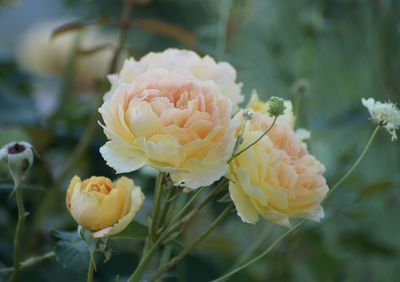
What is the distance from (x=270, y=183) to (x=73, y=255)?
10 cm

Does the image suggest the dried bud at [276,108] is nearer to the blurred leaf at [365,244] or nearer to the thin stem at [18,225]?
the thin stem at [18,225]

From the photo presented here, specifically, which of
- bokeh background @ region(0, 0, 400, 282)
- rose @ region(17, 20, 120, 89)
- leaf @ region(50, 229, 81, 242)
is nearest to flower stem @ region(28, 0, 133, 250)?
bokeh background @ region(0, 0, 400, 282)

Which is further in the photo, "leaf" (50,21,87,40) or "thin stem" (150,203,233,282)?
"leaf" (50,21,87,40)

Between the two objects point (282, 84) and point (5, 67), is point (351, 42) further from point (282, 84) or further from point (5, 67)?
point (5, 67)

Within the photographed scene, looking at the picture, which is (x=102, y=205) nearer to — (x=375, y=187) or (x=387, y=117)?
(x=387, y=117)

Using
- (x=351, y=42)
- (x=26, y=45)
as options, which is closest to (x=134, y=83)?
(x=351, y=42)

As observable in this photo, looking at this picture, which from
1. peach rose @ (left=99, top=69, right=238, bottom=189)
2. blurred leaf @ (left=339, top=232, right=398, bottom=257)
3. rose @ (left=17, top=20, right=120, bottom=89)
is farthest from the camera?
rose @ (left=17, top=20, right=120, bottom=89)

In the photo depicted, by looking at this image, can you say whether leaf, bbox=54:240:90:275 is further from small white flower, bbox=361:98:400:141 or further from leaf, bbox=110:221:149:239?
small white flower, bbox=361:98:400:141

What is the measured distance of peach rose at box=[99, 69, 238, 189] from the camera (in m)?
0.28

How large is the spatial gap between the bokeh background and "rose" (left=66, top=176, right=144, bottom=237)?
81mm

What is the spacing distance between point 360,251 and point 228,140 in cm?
38

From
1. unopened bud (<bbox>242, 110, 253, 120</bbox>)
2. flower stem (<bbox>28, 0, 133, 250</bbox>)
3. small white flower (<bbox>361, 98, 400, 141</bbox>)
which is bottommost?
flower stem (<bbox>28, 0, 133, 250</bbox>)

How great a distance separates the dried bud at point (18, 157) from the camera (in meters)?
0.28

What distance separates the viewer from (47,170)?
52cm
